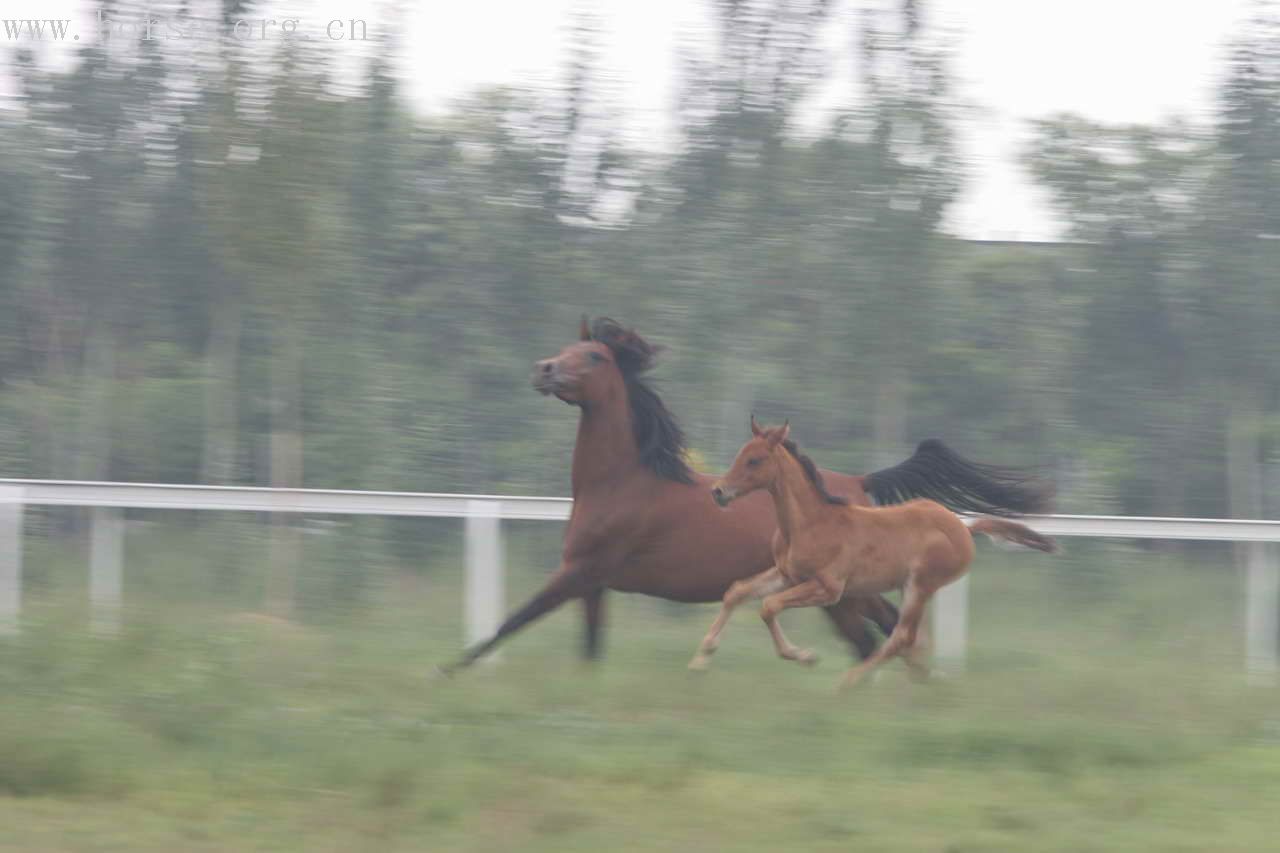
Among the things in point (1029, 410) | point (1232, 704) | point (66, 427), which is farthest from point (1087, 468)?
point (66, 427)

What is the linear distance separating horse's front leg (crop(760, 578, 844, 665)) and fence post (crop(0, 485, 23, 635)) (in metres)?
3.20

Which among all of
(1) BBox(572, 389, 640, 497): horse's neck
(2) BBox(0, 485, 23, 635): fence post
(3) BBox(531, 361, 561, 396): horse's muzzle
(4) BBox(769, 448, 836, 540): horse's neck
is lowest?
(2) BBox(0, 485, 23, 635): fence post

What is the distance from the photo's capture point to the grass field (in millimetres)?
3580

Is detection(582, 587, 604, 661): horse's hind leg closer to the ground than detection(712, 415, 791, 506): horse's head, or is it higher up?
closer to the ground

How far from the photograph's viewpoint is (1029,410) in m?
10.3

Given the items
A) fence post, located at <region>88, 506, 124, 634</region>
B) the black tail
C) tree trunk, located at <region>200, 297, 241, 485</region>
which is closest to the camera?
the black tail

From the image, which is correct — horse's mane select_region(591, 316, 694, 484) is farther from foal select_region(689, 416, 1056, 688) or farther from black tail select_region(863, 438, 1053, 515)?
black tail select_region(863, 438, 1053, 515)

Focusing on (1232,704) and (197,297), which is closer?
(1232,704)

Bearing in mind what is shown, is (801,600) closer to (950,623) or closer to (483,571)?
(950,623)

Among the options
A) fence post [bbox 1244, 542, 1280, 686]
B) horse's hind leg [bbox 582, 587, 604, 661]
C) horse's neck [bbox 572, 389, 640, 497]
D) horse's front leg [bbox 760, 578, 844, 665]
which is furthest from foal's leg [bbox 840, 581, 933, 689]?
fence post [bbox 1244, 542, 1280, 686]

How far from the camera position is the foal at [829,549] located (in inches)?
219

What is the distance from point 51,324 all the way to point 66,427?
89cm

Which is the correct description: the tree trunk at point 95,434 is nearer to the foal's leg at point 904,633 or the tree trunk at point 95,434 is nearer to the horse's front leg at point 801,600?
the horse's front leg at point 801,600

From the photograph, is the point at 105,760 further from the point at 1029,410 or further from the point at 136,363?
the point at 1029,410
